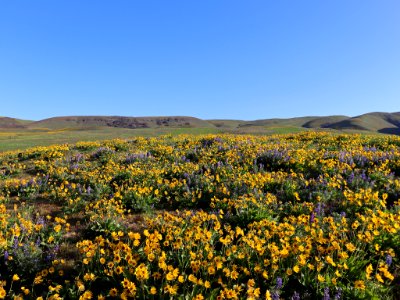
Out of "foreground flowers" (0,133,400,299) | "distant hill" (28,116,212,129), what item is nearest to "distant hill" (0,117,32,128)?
"distant hill" (28,116,212,129)

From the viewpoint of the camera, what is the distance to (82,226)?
7250 mm

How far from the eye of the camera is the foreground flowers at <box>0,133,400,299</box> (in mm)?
4355

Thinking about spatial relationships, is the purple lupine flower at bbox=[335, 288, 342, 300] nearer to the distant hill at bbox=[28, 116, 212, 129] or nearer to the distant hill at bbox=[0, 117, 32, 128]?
the distant hill at bbox=[0, 117, 32, 128]

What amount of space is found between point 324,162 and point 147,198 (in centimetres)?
651

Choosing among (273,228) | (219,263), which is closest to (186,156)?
(273,228)

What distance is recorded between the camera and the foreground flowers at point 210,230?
4.36 m

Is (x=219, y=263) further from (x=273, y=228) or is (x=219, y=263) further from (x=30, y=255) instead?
(x=30, y=255)

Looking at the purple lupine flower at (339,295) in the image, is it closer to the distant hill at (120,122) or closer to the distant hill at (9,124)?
the distant hill at (9,124)

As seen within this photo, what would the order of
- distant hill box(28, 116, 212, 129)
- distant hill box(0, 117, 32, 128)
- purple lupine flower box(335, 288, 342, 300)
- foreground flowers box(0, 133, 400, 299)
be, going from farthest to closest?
distant hill box(28, 116, 212, 129) → distant hill box(0, 117, 32, 128) → foreground flowers box(0, 133, 400, 299) → purple lupine flower box(335, 288, 342, 300)

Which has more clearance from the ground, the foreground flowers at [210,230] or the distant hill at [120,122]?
the distant hill at [120,122]

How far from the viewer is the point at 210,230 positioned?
19.1 feet

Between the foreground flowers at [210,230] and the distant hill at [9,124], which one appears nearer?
the foreground flowers at [210,230]

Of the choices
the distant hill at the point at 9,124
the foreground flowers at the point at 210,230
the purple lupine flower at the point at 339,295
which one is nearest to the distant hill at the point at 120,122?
the distant hill at the point at 9,124

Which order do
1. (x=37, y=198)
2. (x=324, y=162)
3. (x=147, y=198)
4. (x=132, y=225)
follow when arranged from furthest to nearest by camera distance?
(x=324, y=162), (x=37, y=198), (x=147, y=198), (x=132, y=225)
